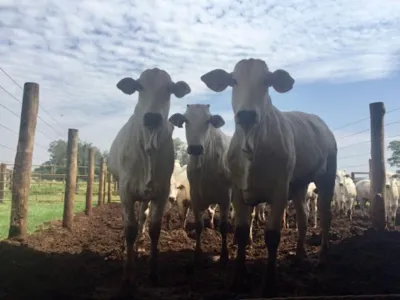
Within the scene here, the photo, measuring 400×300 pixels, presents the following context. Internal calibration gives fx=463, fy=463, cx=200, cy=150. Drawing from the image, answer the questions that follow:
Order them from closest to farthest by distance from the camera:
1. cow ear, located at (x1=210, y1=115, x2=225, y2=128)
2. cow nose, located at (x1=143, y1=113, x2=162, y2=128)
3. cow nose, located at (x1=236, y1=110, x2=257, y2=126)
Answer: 1. cow nose, located at (x1=236, y1=110, x2=257, y2=126)
2. cow nose, located at (x1=143, y1=113, x2=162, y2=128)
3. cow ear, located at (x1=210, y1=115, x2=225, y2=128)

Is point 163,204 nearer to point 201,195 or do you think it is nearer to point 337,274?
point 201,195

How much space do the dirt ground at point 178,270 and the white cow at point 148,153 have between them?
538 millimetres

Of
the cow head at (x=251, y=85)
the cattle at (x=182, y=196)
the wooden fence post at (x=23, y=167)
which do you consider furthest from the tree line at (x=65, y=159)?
the cow head at (x=251, y=85)

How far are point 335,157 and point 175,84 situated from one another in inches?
128

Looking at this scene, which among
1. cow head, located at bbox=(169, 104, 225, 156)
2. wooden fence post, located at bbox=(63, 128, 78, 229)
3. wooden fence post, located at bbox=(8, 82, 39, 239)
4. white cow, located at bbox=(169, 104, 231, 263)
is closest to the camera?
cow head, located at bbox=(169, 104, 225, 156)

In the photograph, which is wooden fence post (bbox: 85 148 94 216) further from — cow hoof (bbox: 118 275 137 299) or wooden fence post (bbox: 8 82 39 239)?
cow hoof (bbox: 118 275 137 299)

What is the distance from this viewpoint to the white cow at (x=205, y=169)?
733cm

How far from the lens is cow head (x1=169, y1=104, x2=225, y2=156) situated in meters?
6.96

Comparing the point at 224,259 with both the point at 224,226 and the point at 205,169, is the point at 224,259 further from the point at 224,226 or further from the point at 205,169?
the point at 205,169

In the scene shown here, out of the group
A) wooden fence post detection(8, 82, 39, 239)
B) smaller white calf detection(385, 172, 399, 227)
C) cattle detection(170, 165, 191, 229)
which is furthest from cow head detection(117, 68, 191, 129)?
smaller white calf detection(385, 172, 399, 227)

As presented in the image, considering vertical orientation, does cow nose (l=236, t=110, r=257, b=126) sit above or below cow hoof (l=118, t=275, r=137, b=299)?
above

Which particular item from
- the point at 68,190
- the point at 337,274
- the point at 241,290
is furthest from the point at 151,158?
the point at 68,190

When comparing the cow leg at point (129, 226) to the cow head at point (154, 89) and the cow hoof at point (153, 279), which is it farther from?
the cow head at point (154, 89)

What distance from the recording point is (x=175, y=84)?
20.0 ft
